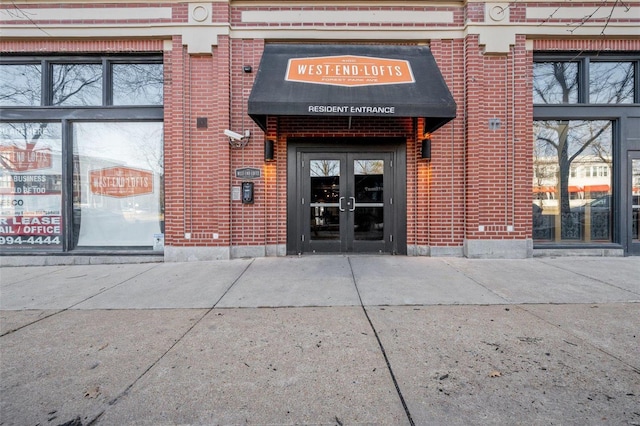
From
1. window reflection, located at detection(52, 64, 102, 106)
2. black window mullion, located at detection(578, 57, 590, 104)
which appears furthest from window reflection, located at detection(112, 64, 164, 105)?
black window mullion, located at detection(578, 57, 590, 104)

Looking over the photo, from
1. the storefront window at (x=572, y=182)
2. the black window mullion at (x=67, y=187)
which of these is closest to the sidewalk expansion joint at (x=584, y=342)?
the storefront window at (x=572, y=182)

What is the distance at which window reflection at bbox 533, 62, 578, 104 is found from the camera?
642 cm

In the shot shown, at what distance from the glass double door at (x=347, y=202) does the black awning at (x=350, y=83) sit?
1.48 meters

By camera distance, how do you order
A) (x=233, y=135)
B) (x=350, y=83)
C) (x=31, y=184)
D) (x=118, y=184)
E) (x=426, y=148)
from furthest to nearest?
(x=118, y=184)
(x=31, y=184)
(x=426, y=148)
(x=233, y=135)
(x=350, y=83)

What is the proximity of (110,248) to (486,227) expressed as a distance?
8379mm

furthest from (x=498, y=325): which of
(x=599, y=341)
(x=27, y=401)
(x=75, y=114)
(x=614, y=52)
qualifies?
(x=75, y=114)

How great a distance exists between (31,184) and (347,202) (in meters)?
7.18

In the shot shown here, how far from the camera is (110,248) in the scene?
6.40 m

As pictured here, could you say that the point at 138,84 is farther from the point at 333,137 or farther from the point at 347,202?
the point at 347,202

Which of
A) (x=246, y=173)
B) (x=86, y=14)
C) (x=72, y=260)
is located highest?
(x=86, y=14)

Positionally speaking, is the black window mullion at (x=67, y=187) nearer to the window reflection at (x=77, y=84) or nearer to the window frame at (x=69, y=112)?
the window frame at (x=69, y=112)

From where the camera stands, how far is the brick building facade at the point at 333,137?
610 cm

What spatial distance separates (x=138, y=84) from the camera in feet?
21.1

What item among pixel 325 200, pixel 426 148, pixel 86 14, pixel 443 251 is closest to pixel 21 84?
pixel 86 14
